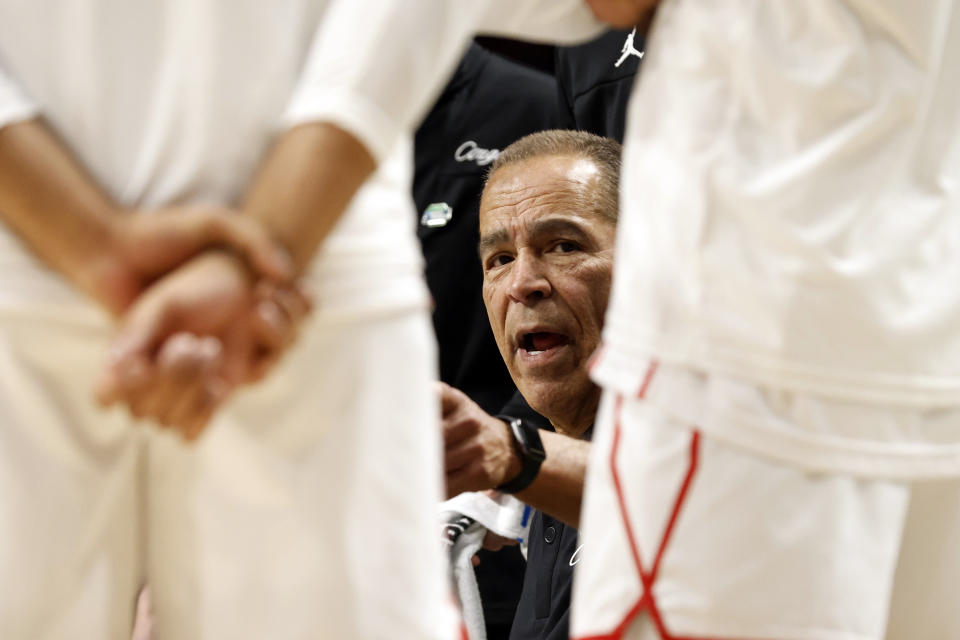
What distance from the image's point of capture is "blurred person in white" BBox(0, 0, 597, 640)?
744 mm

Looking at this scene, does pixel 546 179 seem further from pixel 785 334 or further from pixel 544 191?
pixel 785 334

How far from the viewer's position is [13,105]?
0.73 meters

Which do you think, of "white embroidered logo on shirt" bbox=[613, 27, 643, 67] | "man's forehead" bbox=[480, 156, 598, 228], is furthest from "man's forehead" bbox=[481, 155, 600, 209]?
"white embroidered logo on shirt" bbox=[613, 27, 643, 67]

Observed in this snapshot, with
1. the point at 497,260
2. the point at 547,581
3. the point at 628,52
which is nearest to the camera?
the point at 547,581

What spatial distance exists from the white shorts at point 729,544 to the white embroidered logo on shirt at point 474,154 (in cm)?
163

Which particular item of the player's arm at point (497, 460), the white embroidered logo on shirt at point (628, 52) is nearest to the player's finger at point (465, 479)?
the player's arm at point (497, 460)

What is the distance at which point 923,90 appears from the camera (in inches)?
34.3

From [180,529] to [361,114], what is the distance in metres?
0.30

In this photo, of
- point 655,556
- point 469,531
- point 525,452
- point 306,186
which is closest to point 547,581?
point 469,531

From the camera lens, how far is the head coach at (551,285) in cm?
174

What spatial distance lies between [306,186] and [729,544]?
1.26 ft

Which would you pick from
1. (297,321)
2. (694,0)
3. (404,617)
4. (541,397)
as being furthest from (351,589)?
(541,397)

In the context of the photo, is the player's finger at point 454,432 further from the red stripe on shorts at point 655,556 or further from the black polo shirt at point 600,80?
the black polo shirt at point 600,80

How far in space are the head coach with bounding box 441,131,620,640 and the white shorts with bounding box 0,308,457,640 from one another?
2.90ft
